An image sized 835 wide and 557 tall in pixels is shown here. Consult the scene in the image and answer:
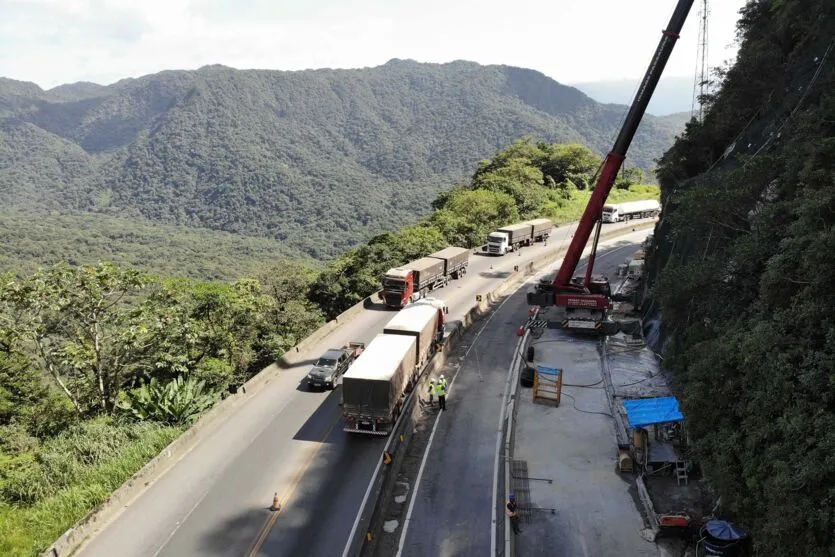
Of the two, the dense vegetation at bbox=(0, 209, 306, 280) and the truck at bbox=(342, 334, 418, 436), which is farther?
the dense vegetation at bbox=(0, 209, 306, 280)

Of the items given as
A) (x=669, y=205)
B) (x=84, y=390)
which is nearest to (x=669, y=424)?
(x=669, y=205)

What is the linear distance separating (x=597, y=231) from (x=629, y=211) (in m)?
49.0

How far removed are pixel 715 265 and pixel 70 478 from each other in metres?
26.4

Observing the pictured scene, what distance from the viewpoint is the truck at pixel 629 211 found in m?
75.9

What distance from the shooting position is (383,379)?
22.7m

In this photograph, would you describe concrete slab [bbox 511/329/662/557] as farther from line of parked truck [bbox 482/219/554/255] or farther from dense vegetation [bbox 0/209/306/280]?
dense vegetation [bbox 0/209/306/280]

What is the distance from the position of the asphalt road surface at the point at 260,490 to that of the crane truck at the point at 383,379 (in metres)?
1.04

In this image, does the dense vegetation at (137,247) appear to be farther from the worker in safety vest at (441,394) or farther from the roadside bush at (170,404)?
the worker in safety vest at (441,394)

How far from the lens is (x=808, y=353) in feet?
46.1

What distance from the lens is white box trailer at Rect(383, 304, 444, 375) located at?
28.6 m

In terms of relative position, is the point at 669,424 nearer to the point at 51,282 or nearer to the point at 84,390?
the point at 51,282

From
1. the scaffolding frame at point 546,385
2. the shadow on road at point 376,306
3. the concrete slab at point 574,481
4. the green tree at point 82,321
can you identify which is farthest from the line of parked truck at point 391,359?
the green tree at point 82,321

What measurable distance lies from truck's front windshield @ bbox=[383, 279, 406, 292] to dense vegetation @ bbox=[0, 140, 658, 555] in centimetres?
570

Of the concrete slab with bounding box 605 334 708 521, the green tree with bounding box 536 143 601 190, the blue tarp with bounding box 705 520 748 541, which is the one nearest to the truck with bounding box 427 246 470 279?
the concrete slab with bounding box 605 334 708 521
